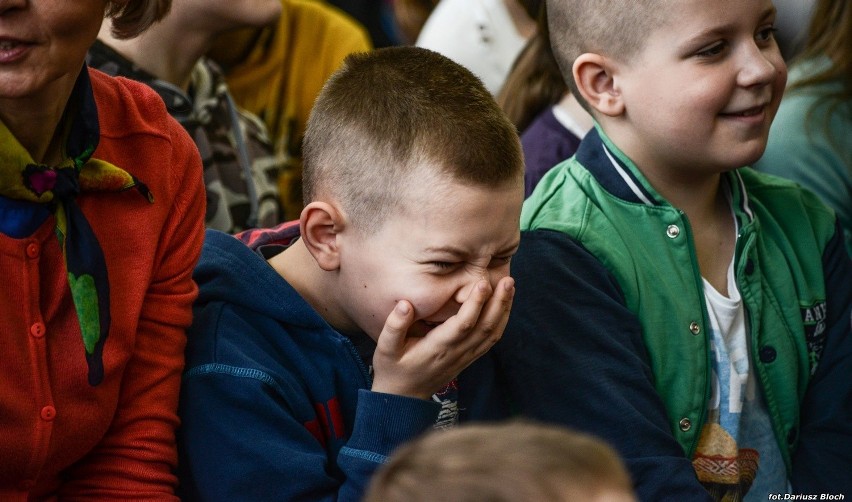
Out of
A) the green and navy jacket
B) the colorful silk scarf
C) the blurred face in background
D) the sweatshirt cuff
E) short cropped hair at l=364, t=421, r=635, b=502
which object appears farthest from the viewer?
the blurred face in background

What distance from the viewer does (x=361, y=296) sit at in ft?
4.37

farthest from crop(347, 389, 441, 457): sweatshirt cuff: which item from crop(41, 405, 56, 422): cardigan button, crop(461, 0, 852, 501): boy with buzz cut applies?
crop(41, 405, 56, 422): cardigan button

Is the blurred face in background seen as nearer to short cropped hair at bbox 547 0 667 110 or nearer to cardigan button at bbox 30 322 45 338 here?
short cropped hair at bbox 547 0 667 110

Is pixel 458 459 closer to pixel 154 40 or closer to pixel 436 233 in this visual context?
pixel 436 233

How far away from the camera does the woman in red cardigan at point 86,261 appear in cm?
113

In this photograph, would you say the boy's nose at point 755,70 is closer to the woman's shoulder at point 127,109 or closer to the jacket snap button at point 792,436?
the jacket snap button at point 792,436

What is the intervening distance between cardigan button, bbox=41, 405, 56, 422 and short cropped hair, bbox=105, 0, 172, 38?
1.63 feet

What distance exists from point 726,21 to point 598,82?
224mm

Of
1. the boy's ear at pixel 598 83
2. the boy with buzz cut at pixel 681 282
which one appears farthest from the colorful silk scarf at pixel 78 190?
the boy's ear at pixel 598 83

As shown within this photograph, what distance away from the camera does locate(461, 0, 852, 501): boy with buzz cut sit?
1462 millimetres

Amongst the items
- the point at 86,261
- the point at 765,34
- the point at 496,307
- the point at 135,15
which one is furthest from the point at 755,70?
the point at 86,261

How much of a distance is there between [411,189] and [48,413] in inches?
19.2

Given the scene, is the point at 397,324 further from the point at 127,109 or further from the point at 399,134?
the point at 127,109

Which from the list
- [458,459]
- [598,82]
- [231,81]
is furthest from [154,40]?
[458,459]
